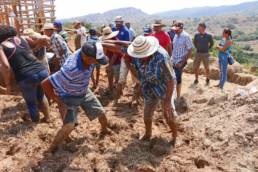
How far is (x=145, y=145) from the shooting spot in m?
5.36

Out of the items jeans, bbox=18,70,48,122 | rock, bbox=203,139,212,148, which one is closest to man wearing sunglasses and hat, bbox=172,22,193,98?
rock, bbox=203,139,212,148

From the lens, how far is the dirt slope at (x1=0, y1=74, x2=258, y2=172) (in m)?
4.77

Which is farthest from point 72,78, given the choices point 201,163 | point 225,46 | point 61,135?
point 225,46

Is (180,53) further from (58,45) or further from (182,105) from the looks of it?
(58,45)

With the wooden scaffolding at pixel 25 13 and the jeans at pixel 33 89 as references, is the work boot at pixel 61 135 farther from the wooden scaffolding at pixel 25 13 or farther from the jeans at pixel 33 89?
the wooden scaffolding at pixel 25 13

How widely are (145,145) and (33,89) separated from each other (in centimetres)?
174

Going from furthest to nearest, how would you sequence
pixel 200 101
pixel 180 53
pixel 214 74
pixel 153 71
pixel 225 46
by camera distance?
1. pixel 214 74
2. pixel 225 46
3. pixel 180 53
4. pixel 200 101
5. pixel 153 71

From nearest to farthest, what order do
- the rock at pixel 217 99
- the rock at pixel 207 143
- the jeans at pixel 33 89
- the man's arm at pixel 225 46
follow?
1. the rock at pixel 207 143
2. the jeans at pixel 33 89
3. the rock at pixel 217 99
4. the man's arm at pixel 225 46

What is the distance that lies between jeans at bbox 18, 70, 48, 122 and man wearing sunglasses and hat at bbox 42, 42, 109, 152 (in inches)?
30.7

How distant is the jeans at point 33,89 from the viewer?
5.60 metres

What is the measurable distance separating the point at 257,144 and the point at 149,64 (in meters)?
1.63

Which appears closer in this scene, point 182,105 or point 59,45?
point 59,45

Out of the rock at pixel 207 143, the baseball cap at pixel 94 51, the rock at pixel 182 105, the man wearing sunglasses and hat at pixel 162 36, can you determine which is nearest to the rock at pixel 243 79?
the rock at pixel 182 105

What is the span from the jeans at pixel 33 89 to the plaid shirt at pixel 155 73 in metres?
1.44
